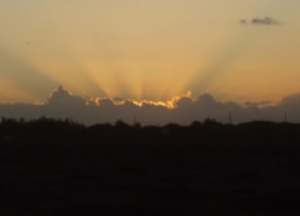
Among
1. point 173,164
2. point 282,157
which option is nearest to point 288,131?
point 282,157

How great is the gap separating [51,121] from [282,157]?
17.6m

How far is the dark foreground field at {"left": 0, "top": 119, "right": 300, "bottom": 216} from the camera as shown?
32.7 m

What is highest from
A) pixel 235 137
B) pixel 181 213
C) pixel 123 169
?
pixel 235 137

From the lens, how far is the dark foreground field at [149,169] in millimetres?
32656

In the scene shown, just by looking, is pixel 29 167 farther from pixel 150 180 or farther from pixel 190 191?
pixel 190 191

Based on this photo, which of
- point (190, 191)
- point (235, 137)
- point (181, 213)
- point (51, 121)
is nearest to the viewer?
point (181, 213)

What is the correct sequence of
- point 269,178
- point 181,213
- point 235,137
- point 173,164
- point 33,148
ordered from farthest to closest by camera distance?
point 235,137 → point 33,148 → point 173,164 → point 269,178 → point 181,213

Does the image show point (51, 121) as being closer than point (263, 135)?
No

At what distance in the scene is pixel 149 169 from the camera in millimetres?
39812

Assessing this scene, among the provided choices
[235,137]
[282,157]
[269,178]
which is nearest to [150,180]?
[269,178]

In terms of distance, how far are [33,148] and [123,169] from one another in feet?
21.7

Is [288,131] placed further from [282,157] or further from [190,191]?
[190,191]

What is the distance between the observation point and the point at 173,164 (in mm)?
40844

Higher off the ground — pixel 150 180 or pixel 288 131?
pixel 288 131
